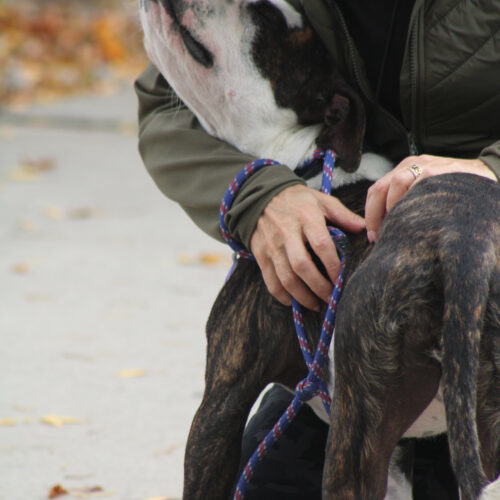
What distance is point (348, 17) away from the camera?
8.30 feet

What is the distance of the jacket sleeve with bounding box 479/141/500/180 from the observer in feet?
6.92

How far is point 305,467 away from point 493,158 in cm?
114

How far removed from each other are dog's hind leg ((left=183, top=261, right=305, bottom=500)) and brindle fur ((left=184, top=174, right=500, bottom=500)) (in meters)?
0.47

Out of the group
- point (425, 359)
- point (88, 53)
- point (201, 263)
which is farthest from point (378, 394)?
point (88, 53)

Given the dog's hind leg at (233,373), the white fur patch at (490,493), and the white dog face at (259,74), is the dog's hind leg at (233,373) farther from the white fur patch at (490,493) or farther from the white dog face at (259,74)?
the white fur patch at (490,493)

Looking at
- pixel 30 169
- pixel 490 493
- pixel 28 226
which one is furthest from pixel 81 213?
pixel 490 493

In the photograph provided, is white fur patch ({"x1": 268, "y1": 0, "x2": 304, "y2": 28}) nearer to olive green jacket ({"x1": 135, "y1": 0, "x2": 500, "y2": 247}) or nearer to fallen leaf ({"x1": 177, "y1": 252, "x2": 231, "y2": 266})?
olive green jacket ({"x1": 135, "y1": 0, "x2": 500, "y2": 247})

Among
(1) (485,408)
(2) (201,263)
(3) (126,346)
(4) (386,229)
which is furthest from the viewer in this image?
(2) (201,263)

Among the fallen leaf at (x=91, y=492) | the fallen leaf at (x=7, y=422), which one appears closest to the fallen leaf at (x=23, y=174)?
the fallen leaf at (x=7, y=422)

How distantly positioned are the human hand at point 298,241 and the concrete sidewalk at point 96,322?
1.36 meters

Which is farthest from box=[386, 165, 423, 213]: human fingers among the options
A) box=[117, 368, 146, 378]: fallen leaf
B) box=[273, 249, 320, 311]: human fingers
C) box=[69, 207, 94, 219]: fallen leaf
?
box=[69, 207, 94, 219]: fallen leaf

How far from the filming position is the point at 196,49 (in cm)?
248

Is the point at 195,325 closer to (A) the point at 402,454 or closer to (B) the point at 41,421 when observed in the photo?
(B) the point at 41,421

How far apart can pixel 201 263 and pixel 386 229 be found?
14.1 feet
